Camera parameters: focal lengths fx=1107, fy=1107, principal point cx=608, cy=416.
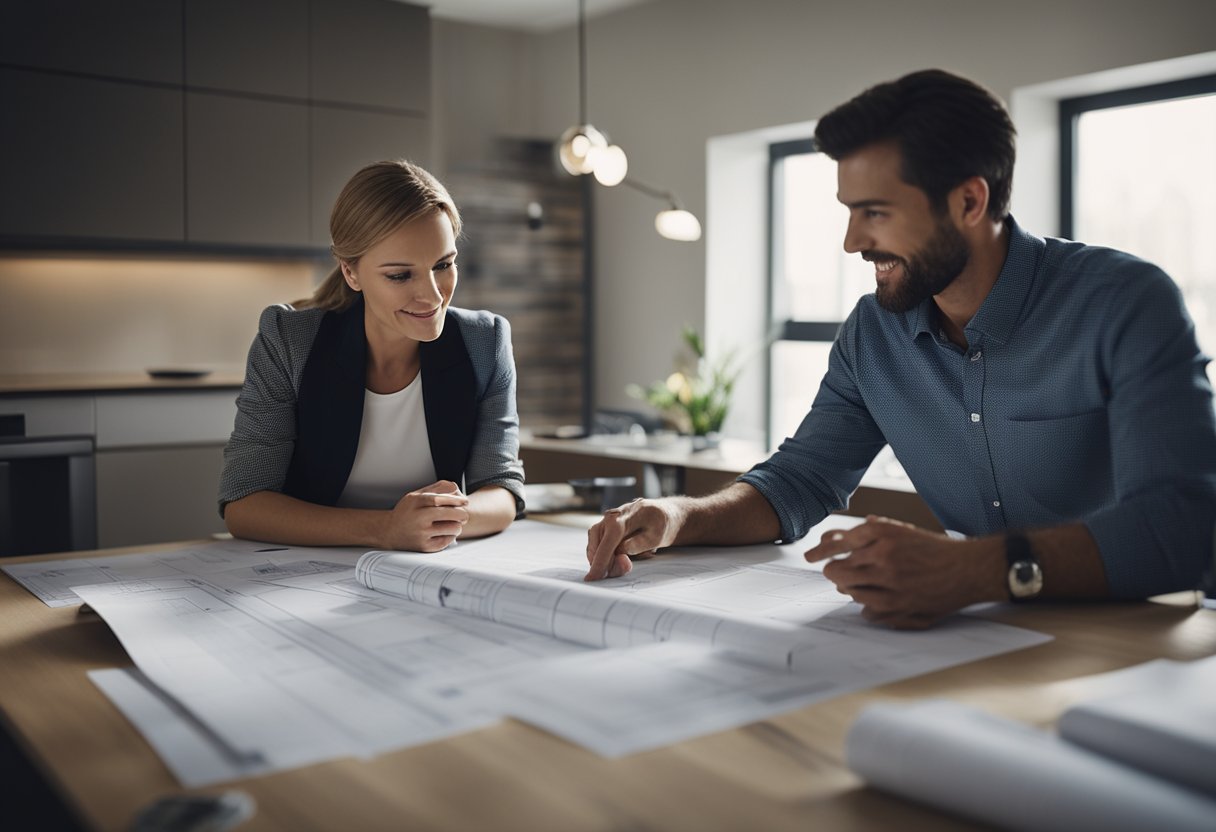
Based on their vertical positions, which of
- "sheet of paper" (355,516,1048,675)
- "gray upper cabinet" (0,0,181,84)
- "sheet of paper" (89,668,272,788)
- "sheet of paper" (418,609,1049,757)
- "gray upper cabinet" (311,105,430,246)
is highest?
"gray upper cabinet" (0,0,181,84)

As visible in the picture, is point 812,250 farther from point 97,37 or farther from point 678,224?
point 97,37

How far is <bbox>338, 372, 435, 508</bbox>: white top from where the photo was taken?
1828 millimetres

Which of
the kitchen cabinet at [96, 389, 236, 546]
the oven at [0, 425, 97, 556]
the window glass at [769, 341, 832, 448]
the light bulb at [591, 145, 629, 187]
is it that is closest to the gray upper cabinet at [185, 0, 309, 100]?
the kitchen cabinet at [96, 389, 236, 546]

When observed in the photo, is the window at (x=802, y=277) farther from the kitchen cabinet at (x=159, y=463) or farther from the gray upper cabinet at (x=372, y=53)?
the kitchen cabinet at (x=159, y=463)

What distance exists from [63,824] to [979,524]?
3.99 ft

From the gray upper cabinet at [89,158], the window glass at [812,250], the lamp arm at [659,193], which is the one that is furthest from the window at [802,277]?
the gray upper cabinet at [89,158]

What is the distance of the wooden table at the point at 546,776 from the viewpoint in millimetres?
637

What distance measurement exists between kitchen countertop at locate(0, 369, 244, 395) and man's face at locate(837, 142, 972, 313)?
3131 millimetres

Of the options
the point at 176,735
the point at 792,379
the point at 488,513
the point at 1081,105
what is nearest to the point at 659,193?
the point at 792,379

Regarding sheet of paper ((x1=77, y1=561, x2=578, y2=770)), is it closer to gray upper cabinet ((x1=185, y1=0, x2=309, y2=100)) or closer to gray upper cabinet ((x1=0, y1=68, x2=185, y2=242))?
gray upper cabinet ((x1=0, y1=68, x2=185, y2=242))

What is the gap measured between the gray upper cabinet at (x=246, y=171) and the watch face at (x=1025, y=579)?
3869 millimetres

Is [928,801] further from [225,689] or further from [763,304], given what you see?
[763,304]

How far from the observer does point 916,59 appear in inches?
157

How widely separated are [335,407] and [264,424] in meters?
0.12
